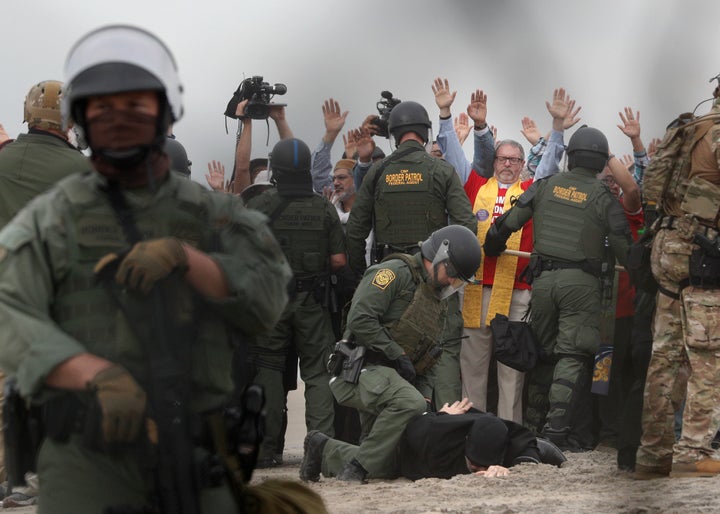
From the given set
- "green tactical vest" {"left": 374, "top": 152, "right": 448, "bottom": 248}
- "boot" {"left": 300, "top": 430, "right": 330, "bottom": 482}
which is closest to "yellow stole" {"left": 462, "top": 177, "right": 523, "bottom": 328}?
"green tactical vest" {"left": 374, "top": 152, "right": 448, "bottom": 248}

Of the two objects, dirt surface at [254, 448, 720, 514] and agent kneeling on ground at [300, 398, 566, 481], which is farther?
agent kneeling on ground at [300, 398, 566, 481]

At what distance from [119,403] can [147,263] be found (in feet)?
0.83

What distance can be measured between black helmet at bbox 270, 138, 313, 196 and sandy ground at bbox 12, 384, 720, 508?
5.39 ft

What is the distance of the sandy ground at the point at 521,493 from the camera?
205 inches

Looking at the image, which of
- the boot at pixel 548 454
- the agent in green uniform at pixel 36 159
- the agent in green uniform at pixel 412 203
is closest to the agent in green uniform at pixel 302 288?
the agent in green uniform at pixel 412 203

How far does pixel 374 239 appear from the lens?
778 centimetres

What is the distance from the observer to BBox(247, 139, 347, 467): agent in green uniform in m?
7.34

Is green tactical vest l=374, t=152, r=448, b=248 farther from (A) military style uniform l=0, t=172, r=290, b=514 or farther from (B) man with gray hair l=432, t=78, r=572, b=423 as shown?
(A) military style uniform l=0, t=172, r=290, b=514

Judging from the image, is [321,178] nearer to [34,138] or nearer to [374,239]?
[374,239]

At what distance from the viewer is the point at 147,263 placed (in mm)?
2314

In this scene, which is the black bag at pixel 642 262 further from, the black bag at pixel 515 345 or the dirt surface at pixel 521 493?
the black bag at pixel 515 345

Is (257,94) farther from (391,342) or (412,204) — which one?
(412,204)

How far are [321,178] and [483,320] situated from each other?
4.56 ft

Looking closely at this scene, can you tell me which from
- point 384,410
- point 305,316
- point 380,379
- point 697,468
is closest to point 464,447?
point 384,410
